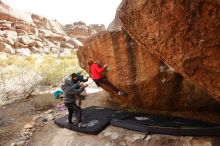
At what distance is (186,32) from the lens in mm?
4297

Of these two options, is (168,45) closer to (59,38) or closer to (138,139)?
(138,139)

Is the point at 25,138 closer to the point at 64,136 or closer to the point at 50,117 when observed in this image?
the point at 64,136

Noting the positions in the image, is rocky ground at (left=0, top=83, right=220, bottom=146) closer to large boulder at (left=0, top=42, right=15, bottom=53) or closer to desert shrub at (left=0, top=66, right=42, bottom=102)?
desert shrub at (left=0, top=66, right=42, bottom=102)

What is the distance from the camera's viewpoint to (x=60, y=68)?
2006 cm

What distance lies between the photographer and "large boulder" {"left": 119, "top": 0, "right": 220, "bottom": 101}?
12.8 ft

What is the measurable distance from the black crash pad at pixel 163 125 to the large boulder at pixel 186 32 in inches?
91.5

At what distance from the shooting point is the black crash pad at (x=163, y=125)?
6922mm

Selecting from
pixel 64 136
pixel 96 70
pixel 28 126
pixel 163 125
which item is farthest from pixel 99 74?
pixel 28 126

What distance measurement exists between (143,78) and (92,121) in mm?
2369

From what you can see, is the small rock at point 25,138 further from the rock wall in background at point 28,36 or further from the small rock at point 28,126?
the rock wall in background at point 28,36

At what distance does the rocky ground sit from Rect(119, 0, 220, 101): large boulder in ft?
8.07

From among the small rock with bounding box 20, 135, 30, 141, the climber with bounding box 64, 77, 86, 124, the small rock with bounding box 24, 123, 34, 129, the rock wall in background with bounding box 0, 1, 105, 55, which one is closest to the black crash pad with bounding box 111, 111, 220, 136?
the climber with bounding box 64, 77, 86, 124

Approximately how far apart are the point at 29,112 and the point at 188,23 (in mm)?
9402

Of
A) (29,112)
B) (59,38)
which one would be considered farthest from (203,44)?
(59,38)
